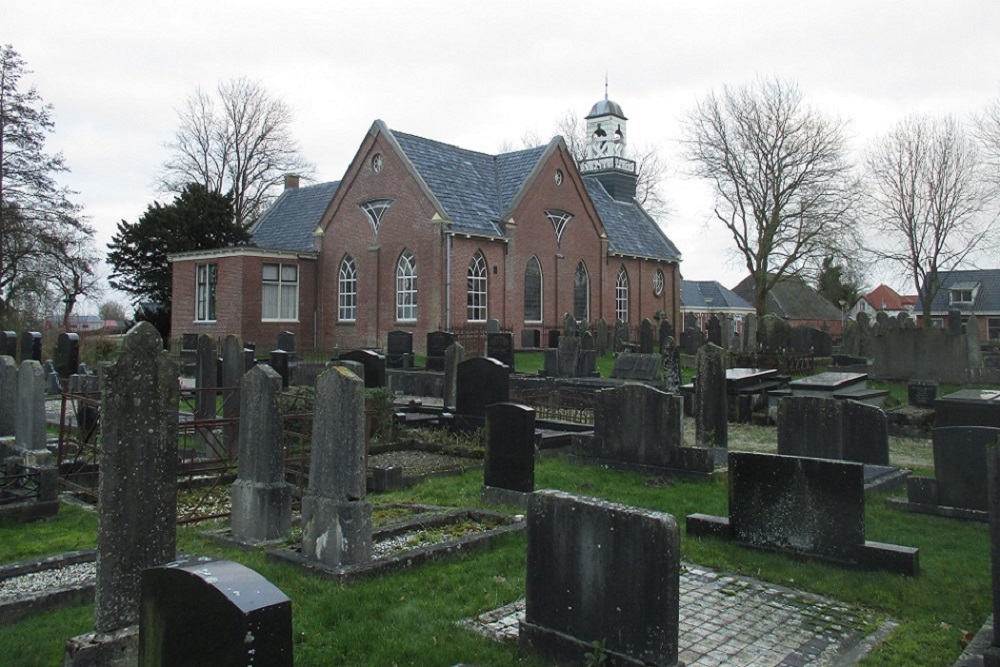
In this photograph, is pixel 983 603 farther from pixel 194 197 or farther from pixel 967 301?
pixel 967 301

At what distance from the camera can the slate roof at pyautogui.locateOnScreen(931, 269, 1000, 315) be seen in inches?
2359

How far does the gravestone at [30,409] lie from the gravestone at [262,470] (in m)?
4.39

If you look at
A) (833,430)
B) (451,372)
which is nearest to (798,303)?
(451,372)

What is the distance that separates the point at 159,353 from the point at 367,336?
96.4 feet

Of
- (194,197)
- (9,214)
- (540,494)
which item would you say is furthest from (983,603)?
(194,197)

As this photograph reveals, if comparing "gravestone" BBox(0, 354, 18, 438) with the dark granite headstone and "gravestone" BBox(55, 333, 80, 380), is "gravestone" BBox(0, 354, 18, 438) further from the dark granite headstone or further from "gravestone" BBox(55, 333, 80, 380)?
"gravestone" BBox(55, 333, 80, 380)

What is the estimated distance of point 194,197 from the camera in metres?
36.9

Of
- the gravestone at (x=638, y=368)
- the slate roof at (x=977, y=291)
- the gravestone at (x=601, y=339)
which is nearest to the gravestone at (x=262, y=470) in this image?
the gravestone at (x=638, y=368)

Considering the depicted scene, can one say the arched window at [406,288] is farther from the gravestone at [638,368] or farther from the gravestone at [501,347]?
the gravestone at [638,368]

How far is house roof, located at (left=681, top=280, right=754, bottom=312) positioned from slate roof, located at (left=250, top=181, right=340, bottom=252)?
34.1 metres

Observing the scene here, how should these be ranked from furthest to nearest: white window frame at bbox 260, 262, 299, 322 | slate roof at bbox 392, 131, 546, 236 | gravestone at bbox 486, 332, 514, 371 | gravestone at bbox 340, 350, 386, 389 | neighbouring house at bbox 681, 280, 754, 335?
1. neighbouring house at bbox 681, 280, 754, 335
2. white window frame at bbox 260, 262, 299, 322
3. slate roof at bbox 392, 131, 546, 236
4. gravestone at bbox 486, 332, 514, 371
5. gravestone at bbox 340, 350, 386, 389

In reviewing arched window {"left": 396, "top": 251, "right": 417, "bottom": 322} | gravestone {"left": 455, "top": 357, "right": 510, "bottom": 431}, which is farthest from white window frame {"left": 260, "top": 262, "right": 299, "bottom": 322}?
gravestone {"left": 455, "top": 357, "right": 510, "bottom": 431}

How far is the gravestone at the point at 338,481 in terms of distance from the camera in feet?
20.8

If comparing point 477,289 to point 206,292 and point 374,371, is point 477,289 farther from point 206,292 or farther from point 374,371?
point 374,371
